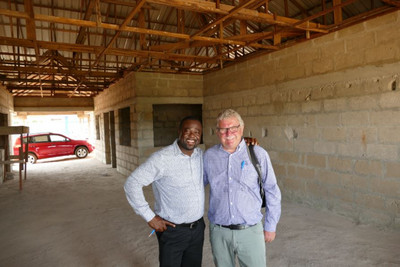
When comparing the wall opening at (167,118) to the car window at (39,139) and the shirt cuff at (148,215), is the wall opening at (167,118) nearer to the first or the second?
the shirt cuff at (148,215)

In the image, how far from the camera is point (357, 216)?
13.4ft

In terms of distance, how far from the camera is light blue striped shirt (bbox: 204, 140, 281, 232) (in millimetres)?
1807

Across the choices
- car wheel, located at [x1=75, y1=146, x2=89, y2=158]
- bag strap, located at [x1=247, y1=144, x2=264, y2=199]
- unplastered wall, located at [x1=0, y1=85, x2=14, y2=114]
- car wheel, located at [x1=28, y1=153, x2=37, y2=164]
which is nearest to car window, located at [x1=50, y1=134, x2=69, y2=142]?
car wheel, located at [x1=75, y1=146, x2=89, y2=158]

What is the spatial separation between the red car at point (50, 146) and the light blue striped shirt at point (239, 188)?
12.1m

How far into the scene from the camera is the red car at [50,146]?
12023 millimetres

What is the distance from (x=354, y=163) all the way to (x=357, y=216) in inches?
29.9

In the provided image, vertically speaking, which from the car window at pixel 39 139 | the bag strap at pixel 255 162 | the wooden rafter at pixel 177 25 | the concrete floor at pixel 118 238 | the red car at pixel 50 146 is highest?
Result: the wooden rafter at pixel 177 25

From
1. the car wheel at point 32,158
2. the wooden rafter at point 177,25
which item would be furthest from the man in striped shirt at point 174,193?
the car wheel at point 32,158

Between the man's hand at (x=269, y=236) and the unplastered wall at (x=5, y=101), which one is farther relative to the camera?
the unplastered wall at (x=5, y=101)

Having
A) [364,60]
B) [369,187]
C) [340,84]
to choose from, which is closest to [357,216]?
[369,187]

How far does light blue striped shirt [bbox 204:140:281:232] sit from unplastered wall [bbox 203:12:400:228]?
8.66 feet

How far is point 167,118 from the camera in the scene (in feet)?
27.0

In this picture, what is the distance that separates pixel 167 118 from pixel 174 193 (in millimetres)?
6493

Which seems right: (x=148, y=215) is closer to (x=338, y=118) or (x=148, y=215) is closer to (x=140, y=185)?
(x=140, y=185)
